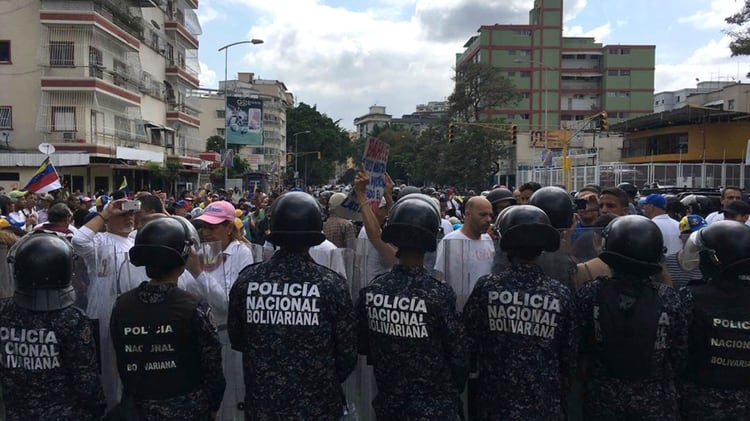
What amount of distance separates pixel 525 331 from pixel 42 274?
2.65m

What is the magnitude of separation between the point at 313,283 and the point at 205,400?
91 cm

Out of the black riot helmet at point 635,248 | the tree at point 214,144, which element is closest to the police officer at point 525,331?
the black riot helmet at point 635,248

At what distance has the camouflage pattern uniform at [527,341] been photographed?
10.8 ft

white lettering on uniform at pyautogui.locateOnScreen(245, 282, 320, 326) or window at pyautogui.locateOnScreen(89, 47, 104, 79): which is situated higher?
window at pyautogui.locateOnScreen(89, 47, 104, 79)

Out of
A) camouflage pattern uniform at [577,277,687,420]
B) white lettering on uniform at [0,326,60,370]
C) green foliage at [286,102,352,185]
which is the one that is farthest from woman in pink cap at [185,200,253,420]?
green foliage at [286,102,352,185]

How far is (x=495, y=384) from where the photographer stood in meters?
3.41

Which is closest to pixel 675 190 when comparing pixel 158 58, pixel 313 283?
pixel 313 283

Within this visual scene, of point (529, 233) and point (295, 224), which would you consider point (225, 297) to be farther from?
point (529, 233)

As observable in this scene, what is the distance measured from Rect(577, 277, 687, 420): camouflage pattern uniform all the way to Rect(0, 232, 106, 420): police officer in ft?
9.22

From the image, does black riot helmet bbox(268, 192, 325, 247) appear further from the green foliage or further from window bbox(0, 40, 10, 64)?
the green foliage

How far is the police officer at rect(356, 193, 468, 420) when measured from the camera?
326 centimetres

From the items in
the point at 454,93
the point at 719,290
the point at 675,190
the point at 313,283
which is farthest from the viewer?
the point at 454,93

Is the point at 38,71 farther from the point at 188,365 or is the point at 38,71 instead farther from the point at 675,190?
the point at 188,365

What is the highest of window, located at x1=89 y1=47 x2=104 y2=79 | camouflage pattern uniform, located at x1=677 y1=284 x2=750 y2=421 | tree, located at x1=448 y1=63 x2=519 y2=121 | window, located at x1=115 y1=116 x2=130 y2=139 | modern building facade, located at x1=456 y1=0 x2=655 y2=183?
modern building facade, located at x1=456 y1=0 x2=655 y2=183
